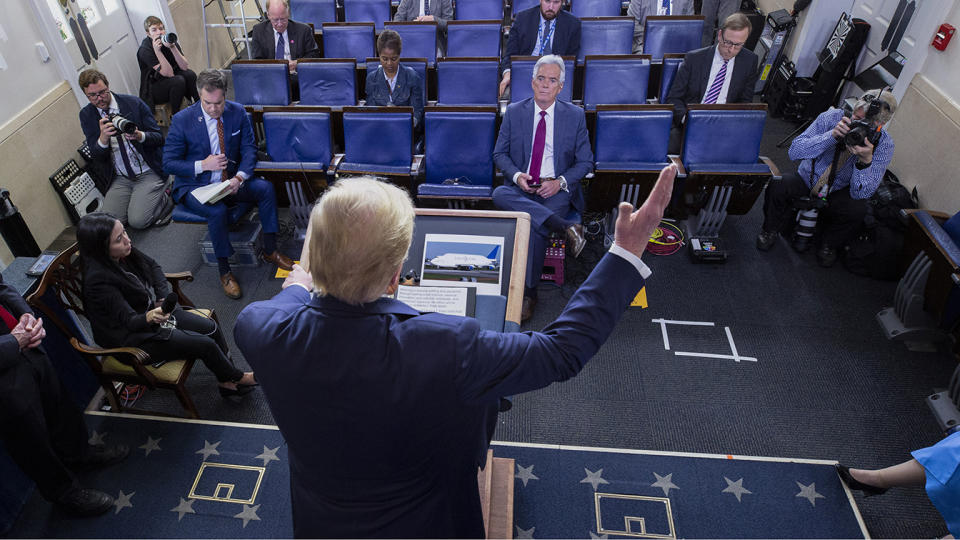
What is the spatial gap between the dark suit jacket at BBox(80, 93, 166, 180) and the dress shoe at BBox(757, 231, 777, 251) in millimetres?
4792

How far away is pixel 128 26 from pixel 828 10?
7.55m

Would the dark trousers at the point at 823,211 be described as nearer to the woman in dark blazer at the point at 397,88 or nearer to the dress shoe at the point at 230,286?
the woman in dark blazer at the point at 397,88

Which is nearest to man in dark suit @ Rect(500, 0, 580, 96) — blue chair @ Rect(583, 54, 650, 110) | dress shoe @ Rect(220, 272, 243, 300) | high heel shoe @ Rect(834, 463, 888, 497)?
blue chair @ Rect(583, 54, 650, 110)

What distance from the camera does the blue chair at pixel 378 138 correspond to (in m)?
4.07

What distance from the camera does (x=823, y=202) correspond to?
395cm

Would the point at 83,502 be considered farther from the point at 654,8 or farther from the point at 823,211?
the point at 654,8

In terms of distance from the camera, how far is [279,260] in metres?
4.15

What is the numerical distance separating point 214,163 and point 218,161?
0.03 m

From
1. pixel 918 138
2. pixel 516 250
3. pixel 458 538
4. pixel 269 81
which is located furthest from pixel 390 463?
pixel 918 138

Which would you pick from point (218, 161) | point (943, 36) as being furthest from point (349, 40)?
point (943, 36)

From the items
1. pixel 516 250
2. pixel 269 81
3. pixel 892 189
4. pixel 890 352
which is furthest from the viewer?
pixel 269 81

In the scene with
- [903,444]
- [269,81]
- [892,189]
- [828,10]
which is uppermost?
[828,10]

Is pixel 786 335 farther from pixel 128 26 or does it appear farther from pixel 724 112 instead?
pixel 128 26

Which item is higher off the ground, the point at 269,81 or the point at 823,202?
the point at 269,81
